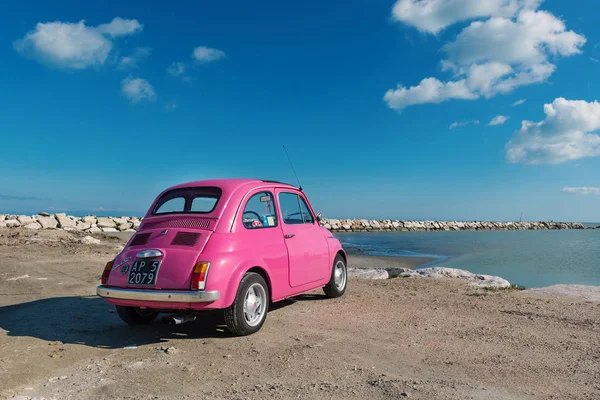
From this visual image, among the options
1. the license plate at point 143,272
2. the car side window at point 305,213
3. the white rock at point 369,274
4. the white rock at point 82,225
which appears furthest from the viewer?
the white rock at point 82,225

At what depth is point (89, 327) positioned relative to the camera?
5863 millimetres

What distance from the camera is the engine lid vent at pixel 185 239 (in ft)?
16.9

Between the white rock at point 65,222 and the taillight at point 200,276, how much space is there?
22.4m

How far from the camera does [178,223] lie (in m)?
5.59

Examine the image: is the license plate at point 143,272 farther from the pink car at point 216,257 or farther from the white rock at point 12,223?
the white rock at point 12,223

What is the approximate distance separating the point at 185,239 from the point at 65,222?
23.0 m

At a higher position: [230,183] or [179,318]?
[230,183]

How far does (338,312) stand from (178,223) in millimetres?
2828

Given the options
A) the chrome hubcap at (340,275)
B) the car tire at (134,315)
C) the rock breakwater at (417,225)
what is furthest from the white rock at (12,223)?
the rock breakwater at (417,225)

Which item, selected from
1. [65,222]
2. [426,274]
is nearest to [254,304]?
[426,274]

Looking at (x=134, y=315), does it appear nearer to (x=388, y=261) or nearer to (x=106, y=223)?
(x=388, y=261)

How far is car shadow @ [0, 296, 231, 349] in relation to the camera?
5316 mm

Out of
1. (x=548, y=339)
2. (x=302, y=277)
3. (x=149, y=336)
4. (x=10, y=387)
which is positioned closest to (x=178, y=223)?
(x=149, y=336)

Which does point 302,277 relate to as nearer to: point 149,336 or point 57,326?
point 149,336
